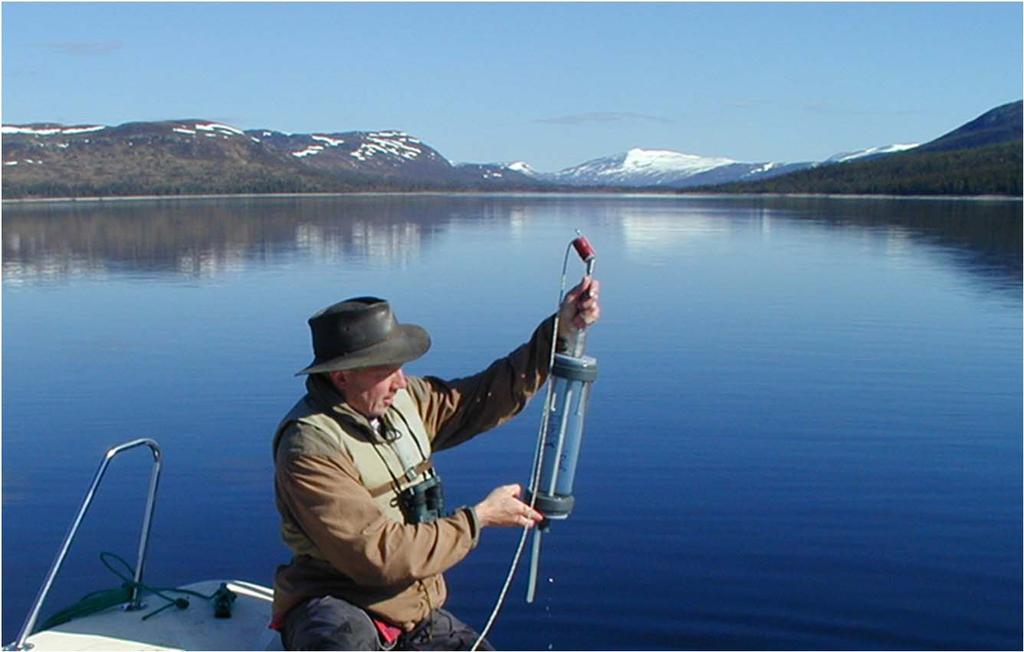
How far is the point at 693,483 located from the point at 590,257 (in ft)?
18.2

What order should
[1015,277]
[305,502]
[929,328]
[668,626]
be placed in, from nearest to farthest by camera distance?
[305,502]
[668,626]
[929,328]
[1015,277]

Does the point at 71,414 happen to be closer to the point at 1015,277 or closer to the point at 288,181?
the point at 1015,277

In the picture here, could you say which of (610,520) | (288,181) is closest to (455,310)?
(610,520)

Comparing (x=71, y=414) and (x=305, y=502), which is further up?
(x=305, y=502)

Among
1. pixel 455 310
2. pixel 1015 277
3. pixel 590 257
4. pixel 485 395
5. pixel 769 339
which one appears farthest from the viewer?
pixel 1015 277

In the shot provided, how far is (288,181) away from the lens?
536 feet

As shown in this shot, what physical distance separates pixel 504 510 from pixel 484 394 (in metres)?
0.78

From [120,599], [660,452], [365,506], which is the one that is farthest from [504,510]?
[660,452]

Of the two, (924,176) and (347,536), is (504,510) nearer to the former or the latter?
(347,536)

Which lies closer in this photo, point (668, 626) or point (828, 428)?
point (668, 626)

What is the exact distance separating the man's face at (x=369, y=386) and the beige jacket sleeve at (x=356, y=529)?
0.23m

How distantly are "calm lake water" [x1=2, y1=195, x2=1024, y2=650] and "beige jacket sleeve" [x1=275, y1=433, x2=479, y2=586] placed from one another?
3.07m

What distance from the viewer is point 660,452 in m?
10.6

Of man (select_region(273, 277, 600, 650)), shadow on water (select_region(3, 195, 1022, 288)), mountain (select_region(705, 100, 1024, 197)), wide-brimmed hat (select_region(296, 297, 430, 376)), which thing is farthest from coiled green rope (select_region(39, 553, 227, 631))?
mountain (select_region(705, 100, 1024, 197))
